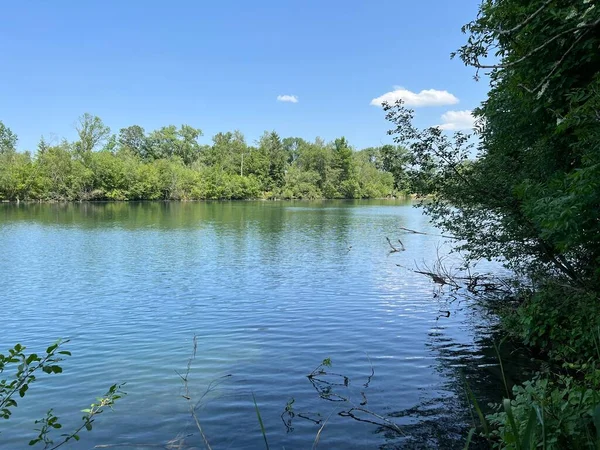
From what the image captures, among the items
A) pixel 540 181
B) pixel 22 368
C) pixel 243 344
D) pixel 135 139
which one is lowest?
pixel 243 344

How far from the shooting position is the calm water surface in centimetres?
763

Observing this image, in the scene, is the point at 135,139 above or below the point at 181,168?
above

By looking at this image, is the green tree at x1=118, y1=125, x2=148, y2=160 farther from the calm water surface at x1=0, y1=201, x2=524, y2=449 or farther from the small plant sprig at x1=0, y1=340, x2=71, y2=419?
the small plant sprig at x1=0, y1=340, x2=71, y2=419

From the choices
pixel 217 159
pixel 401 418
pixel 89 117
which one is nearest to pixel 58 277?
pixel 401 418

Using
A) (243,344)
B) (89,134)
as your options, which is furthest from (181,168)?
(243,344)

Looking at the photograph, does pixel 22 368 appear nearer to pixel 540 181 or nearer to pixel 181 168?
pixel 540 181

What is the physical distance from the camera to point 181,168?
371ft

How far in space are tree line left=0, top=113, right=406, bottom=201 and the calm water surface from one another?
6444cm

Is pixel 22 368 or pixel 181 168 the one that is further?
pixel 181 168

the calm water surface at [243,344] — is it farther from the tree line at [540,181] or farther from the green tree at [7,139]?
the green tree at [7,139]

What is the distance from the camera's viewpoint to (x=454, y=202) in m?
11.9

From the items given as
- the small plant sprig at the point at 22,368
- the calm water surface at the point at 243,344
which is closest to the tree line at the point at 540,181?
the calm water surface at the point at 243,344

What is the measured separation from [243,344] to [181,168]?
106m

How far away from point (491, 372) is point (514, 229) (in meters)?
3.16
